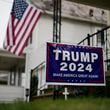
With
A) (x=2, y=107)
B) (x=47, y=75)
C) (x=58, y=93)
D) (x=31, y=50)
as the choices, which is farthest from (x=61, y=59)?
(x=31, y=50)

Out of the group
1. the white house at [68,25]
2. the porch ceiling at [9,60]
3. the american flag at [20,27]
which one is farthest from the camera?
the porch ceiling at [9,60]

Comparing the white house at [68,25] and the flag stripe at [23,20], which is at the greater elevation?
the white house at [68,25]

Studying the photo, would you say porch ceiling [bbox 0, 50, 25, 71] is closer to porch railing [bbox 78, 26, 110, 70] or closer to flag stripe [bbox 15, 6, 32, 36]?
porch railing [bbox 78, 26, 110, 70]

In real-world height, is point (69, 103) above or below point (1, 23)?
below

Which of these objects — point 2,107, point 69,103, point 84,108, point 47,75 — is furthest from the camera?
point 47,75

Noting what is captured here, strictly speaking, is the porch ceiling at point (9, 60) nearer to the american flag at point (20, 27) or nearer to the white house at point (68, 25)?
the white house at point (68, 25)

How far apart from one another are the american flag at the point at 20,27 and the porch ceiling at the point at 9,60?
339 inches

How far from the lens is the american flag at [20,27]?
10.1 metres

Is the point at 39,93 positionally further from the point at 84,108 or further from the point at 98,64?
the point at 84,108

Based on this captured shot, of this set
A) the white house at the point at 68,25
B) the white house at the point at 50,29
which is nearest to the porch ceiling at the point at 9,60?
the white house at the point at 50,29

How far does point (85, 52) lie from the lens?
27.6ft

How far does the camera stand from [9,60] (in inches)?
814

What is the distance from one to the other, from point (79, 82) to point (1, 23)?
1207cm

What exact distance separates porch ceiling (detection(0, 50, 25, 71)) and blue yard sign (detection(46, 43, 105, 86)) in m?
10.9
